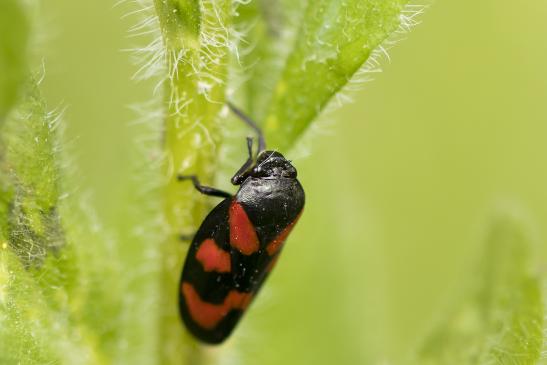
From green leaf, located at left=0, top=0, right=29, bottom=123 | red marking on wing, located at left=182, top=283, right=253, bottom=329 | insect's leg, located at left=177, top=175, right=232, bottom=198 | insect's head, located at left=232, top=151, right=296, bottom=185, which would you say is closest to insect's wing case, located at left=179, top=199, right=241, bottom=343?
red marking on wing, located at left=182, top=283, right=253, bottom=329

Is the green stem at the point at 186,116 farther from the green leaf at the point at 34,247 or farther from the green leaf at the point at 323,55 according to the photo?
the green leaf at the point at 34,247

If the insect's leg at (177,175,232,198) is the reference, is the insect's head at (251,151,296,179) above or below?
below

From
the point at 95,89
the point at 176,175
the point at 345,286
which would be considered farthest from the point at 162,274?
the point at 95,89

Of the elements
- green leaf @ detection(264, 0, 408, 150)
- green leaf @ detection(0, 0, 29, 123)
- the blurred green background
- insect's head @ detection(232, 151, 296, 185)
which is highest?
green leaf @ detection(0, 0, 29, 123)

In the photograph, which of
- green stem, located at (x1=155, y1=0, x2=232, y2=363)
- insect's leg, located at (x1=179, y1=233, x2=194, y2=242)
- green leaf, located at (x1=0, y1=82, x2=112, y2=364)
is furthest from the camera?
insect's leg, located at (x1=179, y1=233, x2=194, y2=242)

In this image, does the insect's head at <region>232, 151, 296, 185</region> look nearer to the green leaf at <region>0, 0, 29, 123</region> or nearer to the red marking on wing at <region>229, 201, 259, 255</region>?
the red marking on wing at <region>229, 201, 259, 255</region>

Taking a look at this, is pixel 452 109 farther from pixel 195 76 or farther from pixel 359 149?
pixel 195 76
